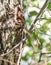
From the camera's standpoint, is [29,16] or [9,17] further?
[29,16]

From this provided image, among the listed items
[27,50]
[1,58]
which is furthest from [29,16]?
[1,58]

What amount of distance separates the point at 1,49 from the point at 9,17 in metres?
0.18

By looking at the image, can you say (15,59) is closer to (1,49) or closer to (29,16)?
(1,49)

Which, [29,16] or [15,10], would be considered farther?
[29,16]

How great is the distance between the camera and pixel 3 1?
1.56m

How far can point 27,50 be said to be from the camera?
2.77m

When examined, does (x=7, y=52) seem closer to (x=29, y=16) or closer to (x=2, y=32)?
(x=2, y=32)

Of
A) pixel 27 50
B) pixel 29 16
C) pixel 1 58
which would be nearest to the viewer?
pixel 1 58

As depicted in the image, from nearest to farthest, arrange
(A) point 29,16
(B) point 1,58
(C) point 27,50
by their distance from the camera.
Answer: (B) point 1,58 < (A) point 29,16 < (C) point 27,50

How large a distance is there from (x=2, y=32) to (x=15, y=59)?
164 millimetres

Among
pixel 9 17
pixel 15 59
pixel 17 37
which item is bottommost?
pixel 15 59

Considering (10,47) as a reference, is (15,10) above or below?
above

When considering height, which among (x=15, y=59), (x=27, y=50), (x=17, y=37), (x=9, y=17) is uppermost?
(x=9, y=17)

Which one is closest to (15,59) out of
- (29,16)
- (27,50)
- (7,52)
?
(7,52)
